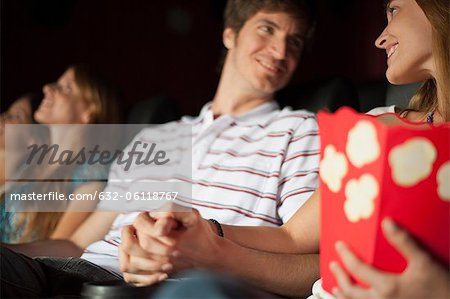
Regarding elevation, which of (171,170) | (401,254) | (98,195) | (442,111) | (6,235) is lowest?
(6,235)

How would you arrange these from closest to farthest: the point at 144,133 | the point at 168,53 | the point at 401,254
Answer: the point at 401,254
the point at 144,133
the point at 168,53

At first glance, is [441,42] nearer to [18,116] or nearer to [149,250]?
[149,250]

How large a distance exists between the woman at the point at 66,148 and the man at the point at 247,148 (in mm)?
184

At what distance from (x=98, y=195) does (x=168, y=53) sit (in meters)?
1.81

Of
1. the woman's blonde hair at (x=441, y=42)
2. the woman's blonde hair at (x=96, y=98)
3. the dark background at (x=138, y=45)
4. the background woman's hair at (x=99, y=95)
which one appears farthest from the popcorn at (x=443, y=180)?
the dark background at (x=138, y=45)

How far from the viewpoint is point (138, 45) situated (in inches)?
151

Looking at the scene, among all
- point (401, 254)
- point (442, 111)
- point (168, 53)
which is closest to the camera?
point (401, 254)

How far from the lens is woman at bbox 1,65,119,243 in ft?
7.28

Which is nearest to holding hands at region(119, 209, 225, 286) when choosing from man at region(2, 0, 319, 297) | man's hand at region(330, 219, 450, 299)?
man at region(2, 0, 319, 297)

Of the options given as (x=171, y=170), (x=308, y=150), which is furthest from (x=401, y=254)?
(x=171, y=170)

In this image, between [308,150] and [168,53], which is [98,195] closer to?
[308,150]

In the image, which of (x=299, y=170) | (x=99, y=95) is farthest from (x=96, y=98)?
(x=299, y=170)

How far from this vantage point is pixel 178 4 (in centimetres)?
383

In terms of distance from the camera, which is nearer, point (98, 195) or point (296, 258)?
point (296, 258)
